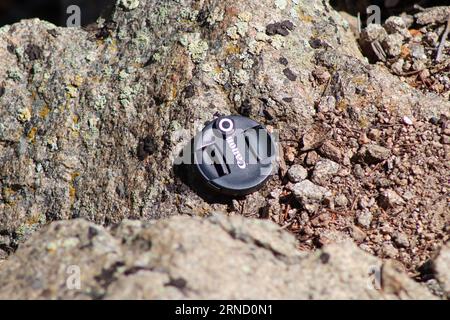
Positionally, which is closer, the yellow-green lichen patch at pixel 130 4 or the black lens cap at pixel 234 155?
the black lens cap at pixel 234 155

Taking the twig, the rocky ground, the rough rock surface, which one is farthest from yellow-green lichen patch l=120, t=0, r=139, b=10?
the twig

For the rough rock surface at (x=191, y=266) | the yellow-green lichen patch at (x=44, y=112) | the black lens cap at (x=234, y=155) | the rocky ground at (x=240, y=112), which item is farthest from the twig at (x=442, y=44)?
the yellow-green lichen patch at (x=44, y=112)

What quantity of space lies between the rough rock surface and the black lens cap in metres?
0.72

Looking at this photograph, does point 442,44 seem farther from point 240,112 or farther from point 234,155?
point 234,155

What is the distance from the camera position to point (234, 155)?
4.89 meters

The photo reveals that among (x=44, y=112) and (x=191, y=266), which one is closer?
(x=191, y=266)

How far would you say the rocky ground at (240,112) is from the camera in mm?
4789

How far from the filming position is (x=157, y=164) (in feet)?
16.5

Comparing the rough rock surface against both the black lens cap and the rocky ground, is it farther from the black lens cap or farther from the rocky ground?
the black lens cap

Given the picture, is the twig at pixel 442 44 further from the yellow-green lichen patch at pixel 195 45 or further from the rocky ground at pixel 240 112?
the yellow-green lichen patch at pixel 195 45

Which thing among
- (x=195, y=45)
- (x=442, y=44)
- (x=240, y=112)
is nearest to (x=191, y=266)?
(x=240, y=112)

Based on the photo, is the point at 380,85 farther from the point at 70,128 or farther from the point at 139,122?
the point at 70,128

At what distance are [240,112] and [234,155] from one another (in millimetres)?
409

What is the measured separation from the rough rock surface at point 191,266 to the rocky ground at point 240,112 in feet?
A: 0.24
